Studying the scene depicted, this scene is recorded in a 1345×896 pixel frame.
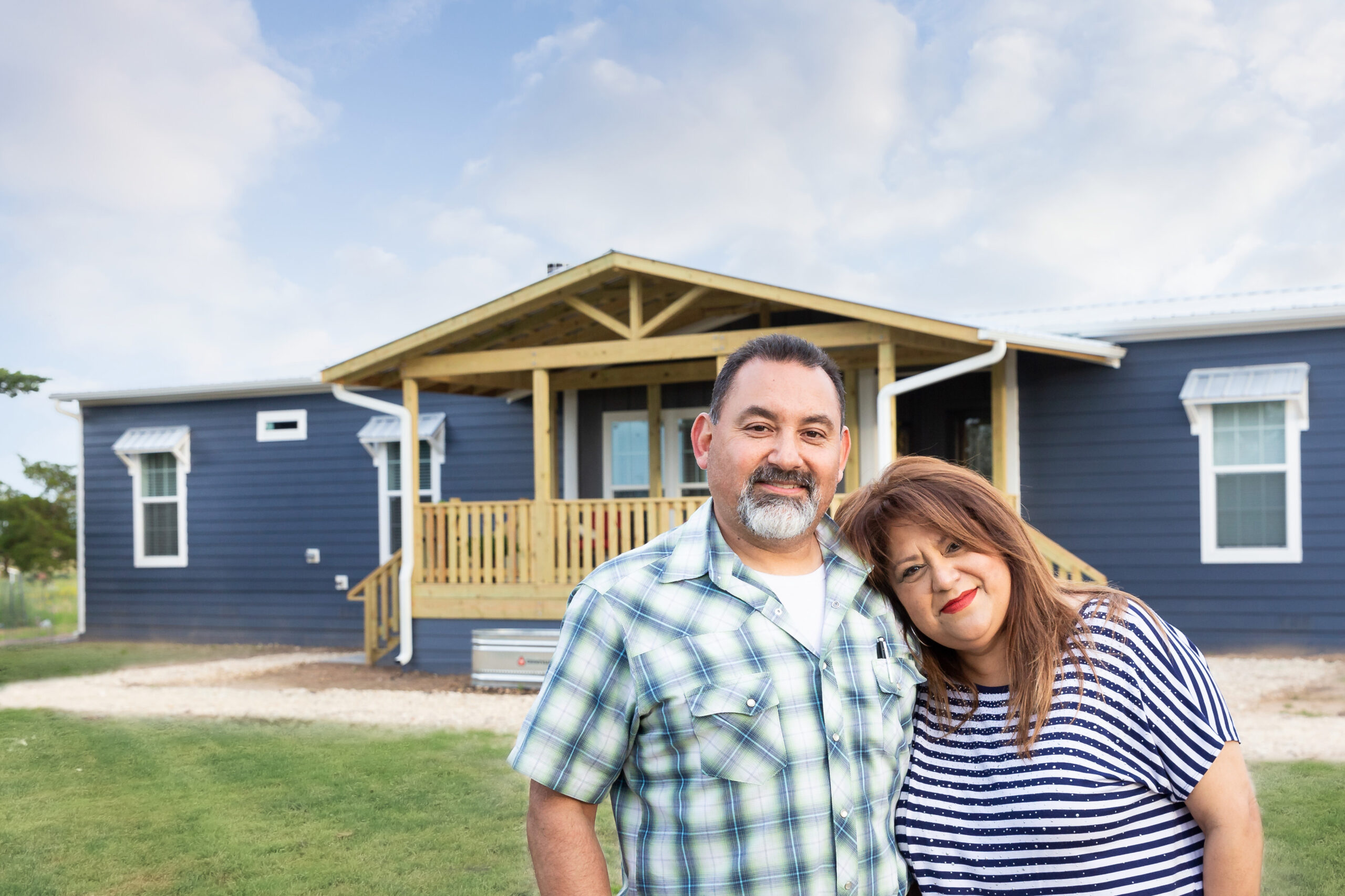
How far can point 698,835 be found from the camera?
5.61 feet

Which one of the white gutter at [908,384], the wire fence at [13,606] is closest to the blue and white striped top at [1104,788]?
the white gutter at [908,384]

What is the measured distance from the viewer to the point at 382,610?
10.9 m

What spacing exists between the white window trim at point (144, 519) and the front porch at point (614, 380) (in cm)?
447

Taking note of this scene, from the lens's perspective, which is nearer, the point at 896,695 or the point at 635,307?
the point at 896,695

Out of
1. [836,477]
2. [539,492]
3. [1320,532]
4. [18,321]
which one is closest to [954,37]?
[1320,532]

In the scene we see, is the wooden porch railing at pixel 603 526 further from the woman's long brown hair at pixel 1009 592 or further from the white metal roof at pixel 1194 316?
the woman's long brown hair at pixel 1009 592

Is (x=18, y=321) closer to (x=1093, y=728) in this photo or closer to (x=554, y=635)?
(x=554, y=635)

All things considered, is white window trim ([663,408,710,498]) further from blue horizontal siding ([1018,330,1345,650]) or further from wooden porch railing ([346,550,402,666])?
blue horizontal siding ([1018,330,1345,650])

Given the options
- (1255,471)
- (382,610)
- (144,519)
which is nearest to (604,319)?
(382,610)

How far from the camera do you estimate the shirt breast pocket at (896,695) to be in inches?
74.0

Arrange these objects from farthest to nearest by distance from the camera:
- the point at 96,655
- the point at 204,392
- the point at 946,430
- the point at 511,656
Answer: the point at 204,392, the point at 96,655, the point at 946,430, the point at 511,656

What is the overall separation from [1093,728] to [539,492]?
25.0ft

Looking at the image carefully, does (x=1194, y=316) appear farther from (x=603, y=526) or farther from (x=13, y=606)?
(x=13, y=606)

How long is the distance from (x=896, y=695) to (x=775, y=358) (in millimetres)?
660
